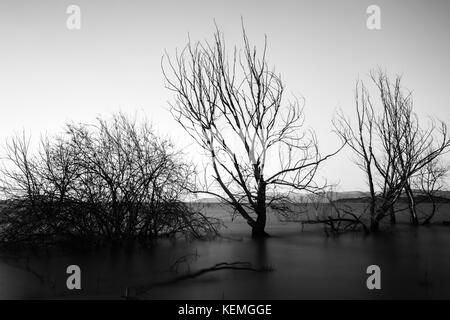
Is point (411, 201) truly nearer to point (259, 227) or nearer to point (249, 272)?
point (259, 227)

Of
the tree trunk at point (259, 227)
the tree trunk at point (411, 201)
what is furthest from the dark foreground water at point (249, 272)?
the tree trunk at point (411, 201)

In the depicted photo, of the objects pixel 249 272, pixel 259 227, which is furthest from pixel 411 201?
pixel 249 272

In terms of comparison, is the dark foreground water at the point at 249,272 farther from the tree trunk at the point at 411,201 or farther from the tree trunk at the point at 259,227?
the tree trunk at the point at 411,201

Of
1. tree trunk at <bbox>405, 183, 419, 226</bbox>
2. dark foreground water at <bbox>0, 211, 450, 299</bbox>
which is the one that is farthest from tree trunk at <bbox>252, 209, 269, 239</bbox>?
tree trunk at <bbox>405, 183, 419, 226</bbox>

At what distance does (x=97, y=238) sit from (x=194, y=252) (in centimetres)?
264

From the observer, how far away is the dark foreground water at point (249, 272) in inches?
172

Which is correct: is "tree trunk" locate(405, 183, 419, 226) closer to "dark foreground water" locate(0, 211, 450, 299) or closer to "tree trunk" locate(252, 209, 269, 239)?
"dark foreground water" locate(0, 211, 450, 299)

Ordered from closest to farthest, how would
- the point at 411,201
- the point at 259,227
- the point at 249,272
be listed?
the point at 249,272, the point at 259,227, the point at 411,201

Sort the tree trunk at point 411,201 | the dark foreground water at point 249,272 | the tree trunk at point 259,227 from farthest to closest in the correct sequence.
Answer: the tree trunk at point 411,201 → the tree trunk at point 259,227 → the dark foreground water at point 249,272

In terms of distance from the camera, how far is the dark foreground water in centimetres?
438

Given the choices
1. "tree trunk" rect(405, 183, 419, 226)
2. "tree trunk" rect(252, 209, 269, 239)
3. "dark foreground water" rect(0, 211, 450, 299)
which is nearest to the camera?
"dark foreground water" rect(0, 211, 450, 299)

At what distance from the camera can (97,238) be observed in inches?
299

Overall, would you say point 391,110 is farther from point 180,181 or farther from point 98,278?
point 98,278

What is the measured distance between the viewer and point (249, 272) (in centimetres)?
545
